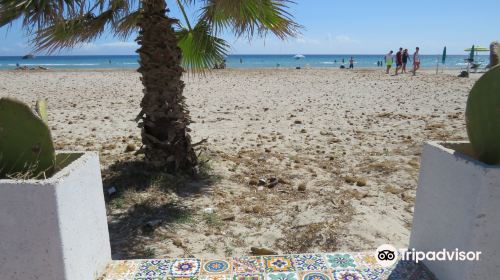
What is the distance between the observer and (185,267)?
8.00ft

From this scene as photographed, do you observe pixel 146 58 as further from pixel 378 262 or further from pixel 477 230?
pixel 477 230

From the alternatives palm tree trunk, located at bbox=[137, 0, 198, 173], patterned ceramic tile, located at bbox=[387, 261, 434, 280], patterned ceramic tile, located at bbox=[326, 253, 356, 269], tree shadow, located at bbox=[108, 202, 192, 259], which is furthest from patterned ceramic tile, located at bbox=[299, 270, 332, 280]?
palm tree trunk, located at bbox=[137, 0, 198, 173]

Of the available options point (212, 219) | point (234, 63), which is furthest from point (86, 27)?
point (234, 63)

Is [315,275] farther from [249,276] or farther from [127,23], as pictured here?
[127,23]

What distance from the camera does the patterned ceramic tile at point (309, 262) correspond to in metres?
2.41

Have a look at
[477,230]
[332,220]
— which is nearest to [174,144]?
[332,220]

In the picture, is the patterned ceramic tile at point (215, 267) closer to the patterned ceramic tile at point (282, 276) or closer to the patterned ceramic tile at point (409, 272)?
the patterned ceramic tile at point (282, 276)

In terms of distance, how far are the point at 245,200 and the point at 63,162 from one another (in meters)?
2.22

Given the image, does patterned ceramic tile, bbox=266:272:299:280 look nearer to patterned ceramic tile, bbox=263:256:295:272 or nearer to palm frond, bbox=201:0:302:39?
patterned ceramic tile, bbox=263:256:295:272

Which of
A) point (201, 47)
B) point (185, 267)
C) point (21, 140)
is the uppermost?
point (201, 47)

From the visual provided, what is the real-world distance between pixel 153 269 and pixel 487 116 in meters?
2.15

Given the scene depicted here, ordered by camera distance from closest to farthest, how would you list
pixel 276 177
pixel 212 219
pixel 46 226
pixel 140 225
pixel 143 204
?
pixel 46 226 < pixel 140 225 < pixel 212 219 < pixel 143 204 < pixel 276 177

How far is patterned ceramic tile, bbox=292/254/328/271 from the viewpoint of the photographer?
2406 millimetres

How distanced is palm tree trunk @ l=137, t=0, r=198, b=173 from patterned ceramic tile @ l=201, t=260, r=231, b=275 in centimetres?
209
